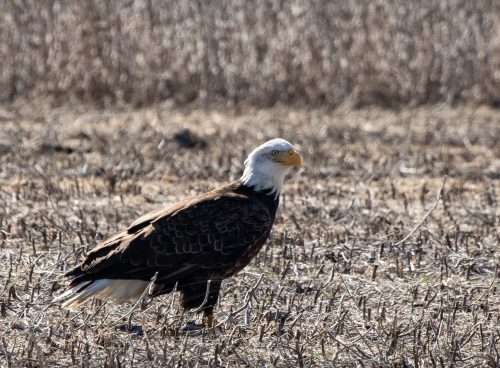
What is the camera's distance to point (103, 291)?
21.3 feet

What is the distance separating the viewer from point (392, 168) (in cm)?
1098

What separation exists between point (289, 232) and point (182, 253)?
2024mm

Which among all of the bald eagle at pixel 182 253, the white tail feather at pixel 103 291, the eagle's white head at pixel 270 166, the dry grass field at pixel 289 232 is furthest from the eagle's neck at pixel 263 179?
the white tail feather at pixel 103 291

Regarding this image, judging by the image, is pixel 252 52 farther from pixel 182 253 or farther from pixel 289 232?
pixel 182 253

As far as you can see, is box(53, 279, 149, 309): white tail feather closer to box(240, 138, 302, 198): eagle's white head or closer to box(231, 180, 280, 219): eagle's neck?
box(231, 180, 280, 219): eagle's neck

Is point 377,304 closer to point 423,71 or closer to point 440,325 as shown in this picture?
point 440,325

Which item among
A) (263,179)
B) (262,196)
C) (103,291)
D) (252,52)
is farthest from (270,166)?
(252,52)

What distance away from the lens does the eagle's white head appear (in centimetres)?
704

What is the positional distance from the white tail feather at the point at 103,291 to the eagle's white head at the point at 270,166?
928 mm

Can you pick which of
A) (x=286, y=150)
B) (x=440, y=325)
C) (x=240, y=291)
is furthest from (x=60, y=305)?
(x=440, y=325)

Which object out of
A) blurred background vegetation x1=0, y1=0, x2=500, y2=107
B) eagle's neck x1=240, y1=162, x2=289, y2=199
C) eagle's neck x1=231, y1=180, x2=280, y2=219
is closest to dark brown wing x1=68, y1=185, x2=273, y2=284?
eagle's neck x1=231, y1=180, x2=280, y2=219

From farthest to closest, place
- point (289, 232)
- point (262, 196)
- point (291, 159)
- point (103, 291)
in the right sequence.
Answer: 1. point (289, 232)
2. point (291, 159)
3. point (262, 196)
4. point (103, 291)

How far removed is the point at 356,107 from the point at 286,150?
23.3ft

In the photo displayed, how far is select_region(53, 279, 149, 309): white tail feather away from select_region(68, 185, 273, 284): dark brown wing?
0.09m
